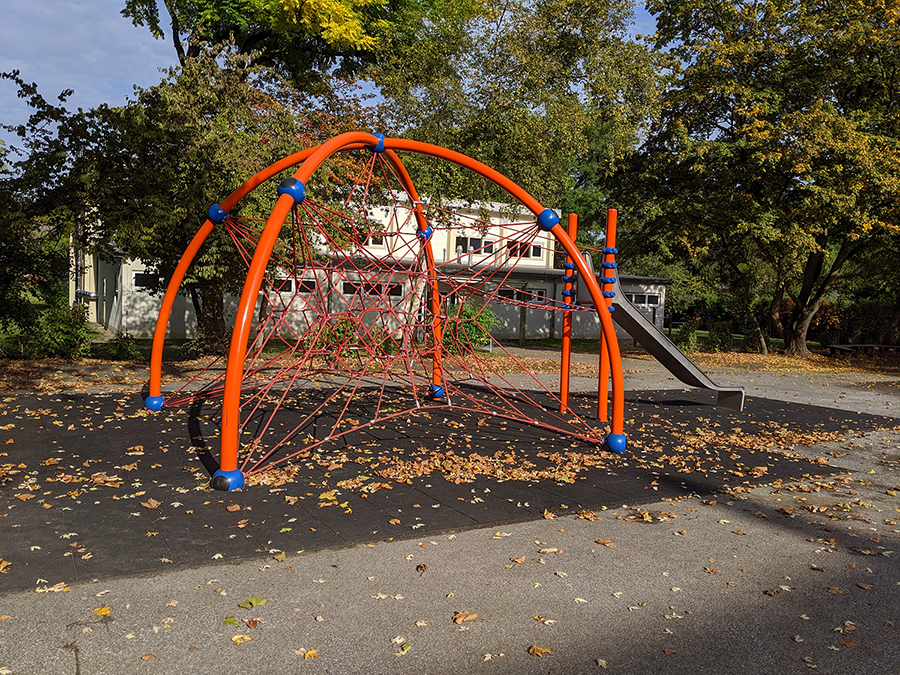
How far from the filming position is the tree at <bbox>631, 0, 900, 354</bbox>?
56.3ft

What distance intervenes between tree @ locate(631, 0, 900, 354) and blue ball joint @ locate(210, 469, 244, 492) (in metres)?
15.7

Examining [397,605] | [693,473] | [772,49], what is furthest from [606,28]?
[397,605]

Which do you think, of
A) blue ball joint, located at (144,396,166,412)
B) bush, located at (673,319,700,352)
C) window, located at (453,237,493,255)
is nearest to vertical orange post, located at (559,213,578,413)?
blue ball joint, located at (144,396,166,412)

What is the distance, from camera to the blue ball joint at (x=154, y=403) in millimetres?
8836

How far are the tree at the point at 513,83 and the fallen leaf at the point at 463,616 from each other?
1480 cm

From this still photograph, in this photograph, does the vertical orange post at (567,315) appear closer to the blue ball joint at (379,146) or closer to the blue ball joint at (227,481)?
the blue ball joint at (379,146)

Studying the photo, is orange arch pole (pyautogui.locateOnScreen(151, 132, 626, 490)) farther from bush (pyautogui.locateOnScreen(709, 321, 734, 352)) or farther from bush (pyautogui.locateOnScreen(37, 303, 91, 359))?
bush (pyautogui.locateOnScreen(709, 321, 734, 352))

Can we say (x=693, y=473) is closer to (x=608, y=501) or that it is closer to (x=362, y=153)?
(x=608, y=501)

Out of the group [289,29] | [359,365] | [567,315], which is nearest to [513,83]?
[289,29]

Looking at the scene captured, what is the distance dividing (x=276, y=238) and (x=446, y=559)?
3859 mm

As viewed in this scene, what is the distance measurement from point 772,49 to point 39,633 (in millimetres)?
20523

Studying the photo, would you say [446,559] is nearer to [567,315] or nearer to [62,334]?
[567,315]

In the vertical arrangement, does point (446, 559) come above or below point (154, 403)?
below

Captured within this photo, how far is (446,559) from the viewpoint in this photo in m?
4.26
